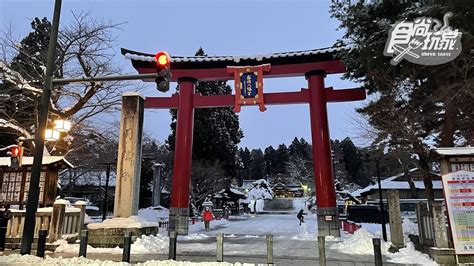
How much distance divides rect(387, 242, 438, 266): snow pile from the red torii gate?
5.65 meters

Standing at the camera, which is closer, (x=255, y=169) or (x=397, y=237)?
(x=397, y=237)

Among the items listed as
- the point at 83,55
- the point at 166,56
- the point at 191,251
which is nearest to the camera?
the point at 166,56

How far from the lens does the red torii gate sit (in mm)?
17578

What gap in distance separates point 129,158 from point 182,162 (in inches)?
211

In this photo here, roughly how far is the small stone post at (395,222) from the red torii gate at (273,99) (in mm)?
5208

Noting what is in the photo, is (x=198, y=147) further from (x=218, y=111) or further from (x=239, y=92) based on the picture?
(x=239, y=92)

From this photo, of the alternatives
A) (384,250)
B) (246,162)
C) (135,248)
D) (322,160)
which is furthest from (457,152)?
(246,162)

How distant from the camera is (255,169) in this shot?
118m

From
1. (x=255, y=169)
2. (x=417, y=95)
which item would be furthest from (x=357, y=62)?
(x=255, y=169)

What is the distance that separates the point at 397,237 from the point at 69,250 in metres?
11.0

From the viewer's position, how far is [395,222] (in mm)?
11906

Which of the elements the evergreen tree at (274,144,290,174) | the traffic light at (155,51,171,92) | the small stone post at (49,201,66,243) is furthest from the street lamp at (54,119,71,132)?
the evergreen tree at (274,144,290,174)

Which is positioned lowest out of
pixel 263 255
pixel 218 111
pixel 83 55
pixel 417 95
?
pixel 263 255

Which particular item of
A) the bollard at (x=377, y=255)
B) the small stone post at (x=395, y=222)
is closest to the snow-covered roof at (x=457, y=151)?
the small stone post at (x=395, y=222)
